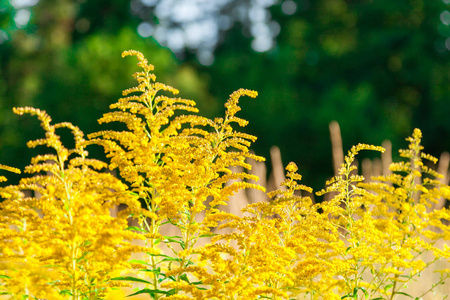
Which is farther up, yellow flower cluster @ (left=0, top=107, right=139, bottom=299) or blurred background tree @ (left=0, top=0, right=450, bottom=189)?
blurred background tree @ (left=0, top=0, right=450, bottom=189)

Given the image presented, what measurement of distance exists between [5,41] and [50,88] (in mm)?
9015

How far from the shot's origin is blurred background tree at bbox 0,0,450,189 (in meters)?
20.9

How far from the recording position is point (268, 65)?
25.8m

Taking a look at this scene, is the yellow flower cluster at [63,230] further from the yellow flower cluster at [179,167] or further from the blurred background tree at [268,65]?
the blurred background tree at [268,65]

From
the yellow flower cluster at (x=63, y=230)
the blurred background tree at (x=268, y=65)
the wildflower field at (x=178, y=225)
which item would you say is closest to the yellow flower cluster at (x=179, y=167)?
the wildflower field at (x=178, y=225)

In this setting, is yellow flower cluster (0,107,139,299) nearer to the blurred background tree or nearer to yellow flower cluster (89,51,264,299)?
yellow flower cluster (89,51,264,299)

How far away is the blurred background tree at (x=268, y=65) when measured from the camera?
20.9 metres

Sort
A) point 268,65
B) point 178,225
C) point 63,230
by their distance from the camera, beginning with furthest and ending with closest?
point 268,65 < point 178,225 < point 63,230

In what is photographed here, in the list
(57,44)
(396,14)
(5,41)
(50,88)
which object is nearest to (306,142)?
(396,14)

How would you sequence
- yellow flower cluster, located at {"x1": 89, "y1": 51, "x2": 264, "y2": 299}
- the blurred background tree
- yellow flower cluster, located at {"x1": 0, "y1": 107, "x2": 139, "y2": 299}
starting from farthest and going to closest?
the blurred background tree
yellow flower cluster, located at {"x1": 89, "y1": 51, "x2": 264, "y2": 299}
yellow flower cluster, located at {"x1": 0, "y1": 107, "x2": 139, "y2": 299}

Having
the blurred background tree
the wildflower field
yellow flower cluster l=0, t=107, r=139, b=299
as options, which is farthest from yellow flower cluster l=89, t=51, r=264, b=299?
the blurred background tree

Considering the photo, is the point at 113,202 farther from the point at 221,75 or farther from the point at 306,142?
the point at 221,75

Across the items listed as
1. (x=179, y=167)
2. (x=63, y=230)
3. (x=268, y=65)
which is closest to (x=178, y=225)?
(x=179, y=167)

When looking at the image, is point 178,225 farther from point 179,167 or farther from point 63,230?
point 63,230
